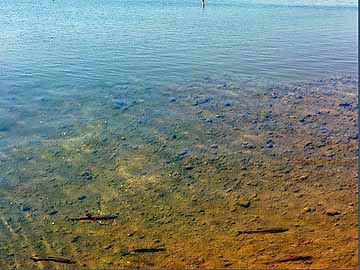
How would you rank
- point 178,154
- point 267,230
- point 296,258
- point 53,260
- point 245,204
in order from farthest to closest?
point 178,154
point 245,204
point 267,230
point 53,260
point 296,258

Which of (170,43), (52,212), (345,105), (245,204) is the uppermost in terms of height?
(170,43)

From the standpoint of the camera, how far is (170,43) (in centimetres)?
2041

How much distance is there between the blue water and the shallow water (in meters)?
0.14

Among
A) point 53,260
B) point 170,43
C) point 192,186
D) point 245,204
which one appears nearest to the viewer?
point 53,260

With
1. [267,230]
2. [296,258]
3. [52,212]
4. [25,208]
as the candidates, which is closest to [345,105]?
[267,230]

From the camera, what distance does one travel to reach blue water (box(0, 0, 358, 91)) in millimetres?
15406

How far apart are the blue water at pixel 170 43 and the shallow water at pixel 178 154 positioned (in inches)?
5.4

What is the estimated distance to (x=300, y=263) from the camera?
238 inches

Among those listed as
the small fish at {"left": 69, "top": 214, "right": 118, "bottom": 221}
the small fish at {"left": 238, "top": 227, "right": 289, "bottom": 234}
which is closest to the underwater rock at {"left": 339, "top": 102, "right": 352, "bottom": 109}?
the small fish at {"left": 238, "top": 227, "right": 289, "bottom": 234}

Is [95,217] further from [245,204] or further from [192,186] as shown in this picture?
[245,204]

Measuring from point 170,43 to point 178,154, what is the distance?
11.8 m

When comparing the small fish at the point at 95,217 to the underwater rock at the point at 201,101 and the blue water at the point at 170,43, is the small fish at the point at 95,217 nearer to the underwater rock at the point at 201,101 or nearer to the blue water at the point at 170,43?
the underwater rock at the point at 201,101

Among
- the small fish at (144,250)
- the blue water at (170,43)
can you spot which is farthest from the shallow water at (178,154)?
the blue water at (170,43)

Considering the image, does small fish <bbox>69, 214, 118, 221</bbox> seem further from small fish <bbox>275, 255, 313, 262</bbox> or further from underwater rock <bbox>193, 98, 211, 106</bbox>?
underwater rock <bbox>193, 98, 211, 106</bbox>
